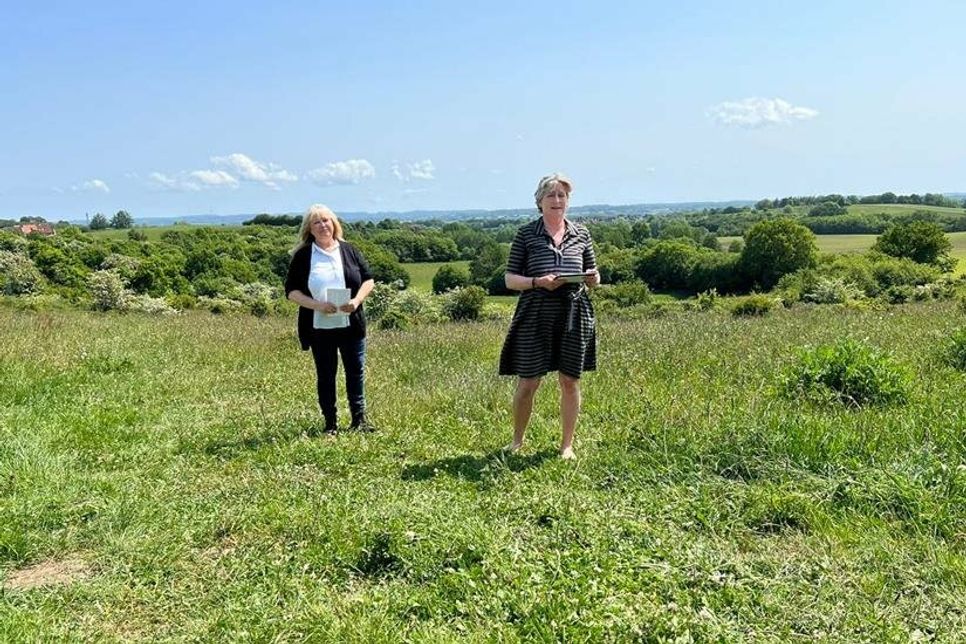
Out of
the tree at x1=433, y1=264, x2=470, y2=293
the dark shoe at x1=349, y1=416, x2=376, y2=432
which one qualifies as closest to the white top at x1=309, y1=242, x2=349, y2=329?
the dark shoe at x1=349, y1=416, x2=376, y2=432

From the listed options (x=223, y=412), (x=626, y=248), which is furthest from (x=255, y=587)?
(x=626, y=248)

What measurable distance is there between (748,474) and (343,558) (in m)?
2.43

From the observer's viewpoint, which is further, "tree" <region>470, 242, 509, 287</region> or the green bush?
"tree" <region>470, 242, 509, 287</region>

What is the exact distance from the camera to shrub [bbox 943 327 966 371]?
246 inches

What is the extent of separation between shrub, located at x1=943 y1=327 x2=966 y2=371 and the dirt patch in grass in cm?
709

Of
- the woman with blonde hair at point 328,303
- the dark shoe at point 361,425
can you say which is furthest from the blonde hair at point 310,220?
the dark shoe at point 361,425

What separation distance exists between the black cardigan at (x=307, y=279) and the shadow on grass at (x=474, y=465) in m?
1.54

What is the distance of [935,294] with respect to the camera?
29.4 m

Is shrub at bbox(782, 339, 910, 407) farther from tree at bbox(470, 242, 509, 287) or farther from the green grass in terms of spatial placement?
the green grass

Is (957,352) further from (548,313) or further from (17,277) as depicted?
(17,277)

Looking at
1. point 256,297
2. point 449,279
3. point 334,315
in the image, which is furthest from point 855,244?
point 334,315

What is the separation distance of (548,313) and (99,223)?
353 ft

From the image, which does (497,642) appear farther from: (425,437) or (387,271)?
(387,271)

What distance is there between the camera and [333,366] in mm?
5598
